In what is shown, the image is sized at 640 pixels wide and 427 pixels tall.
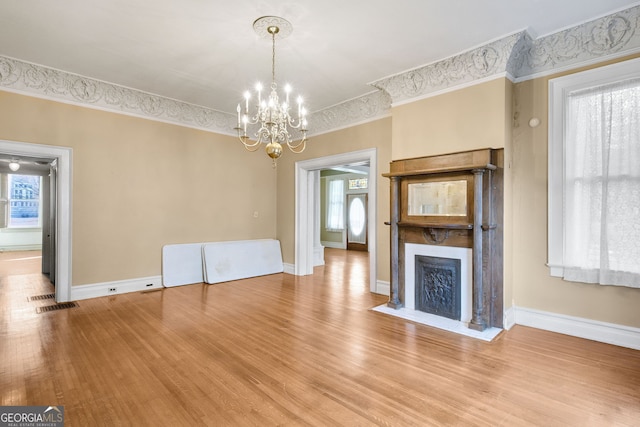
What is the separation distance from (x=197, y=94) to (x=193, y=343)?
3.90m

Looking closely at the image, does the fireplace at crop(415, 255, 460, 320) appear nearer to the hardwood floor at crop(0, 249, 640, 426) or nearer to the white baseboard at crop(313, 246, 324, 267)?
the hardwood floor at crop(0, 249, 640, 426)

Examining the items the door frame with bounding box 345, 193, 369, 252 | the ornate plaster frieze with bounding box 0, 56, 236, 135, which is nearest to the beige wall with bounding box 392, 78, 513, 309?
the ornate plaster frieze with bounding box 0, 56, 236, 135

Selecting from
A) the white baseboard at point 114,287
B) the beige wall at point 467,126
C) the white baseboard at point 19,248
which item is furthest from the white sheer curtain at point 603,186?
the white baseboard at point 19,248

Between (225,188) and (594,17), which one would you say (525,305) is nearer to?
(594,17)

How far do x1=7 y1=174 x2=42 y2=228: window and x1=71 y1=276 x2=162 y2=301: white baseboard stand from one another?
9.16 m

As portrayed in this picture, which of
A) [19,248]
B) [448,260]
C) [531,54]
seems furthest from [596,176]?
[19,248]

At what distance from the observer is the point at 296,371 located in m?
2.59

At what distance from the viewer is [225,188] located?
20.6 ft

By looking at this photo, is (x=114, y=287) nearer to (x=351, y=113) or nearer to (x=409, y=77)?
(x=351, y=113)

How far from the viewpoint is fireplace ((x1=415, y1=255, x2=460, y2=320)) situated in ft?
12.4

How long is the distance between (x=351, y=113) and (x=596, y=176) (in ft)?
11.6

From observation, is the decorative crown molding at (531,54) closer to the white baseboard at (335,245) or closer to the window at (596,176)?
the window at (596,176)

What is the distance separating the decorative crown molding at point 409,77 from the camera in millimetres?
3162

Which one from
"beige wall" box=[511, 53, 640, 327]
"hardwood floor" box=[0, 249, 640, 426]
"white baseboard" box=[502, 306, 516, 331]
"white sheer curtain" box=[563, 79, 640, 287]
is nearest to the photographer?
"hardwood floor" box=[0, 249, 640, 426]
